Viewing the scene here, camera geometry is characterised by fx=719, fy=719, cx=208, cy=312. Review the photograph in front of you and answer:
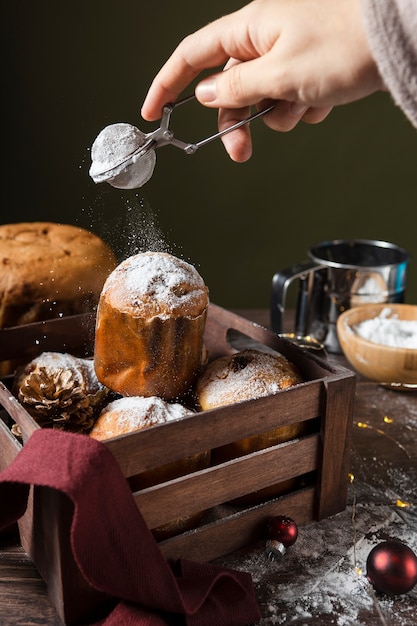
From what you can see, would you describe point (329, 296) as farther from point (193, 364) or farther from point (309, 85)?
point (309, 85)

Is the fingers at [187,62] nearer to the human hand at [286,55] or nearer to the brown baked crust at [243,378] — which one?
the human hand at [286,55]

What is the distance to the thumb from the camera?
2.24ft

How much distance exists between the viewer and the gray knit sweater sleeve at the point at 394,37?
0.57 metres

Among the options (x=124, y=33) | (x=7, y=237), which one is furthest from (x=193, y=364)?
(x=124, y=33)

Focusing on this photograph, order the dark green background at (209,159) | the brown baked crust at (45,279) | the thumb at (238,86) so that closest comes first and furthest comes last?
the thumb at (238,86), the brown baked crust at (45,279), the dark green background at (209,159)

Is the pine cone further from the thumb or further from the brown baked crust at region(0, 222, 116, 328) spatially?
Result: the thumb

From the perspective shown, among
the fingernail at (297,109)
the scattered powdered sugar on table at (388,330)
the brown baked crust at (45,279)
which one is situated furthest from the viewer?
the scattered powdered sugar on table at (388,330)

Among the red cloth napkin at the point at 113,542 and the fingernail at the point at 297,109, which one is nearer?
the red cloth napkin at the point at 113,542

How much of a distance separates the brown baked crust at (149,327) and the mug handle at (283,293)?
510 millimetres

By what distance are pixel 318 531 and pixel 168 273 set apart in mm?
323

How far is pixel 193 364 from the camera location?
2.59 feet

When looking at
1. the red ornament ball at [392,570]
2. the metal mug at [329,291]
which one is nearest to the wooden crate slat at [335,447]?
the red ornament ball at [392,570]

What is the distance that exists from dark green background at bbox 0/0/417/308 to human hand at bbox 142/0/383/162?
22cm

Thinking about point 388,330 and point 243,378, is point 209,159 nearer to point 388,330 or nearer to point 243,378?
point 388,330
